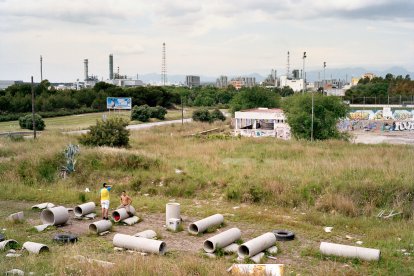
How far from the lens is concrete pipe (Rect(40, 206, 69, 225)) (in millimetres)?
12701

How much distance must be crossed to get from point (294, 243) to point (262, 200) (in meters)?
4.63

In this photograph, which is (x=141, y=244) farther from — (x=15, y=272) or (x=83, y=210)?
(x=83, y=210)

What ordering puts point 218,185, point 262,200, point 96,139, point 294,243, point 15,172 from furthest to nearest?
point 96,139 → point 15,172 → point 218,185 → point 262,200 → point 294,243

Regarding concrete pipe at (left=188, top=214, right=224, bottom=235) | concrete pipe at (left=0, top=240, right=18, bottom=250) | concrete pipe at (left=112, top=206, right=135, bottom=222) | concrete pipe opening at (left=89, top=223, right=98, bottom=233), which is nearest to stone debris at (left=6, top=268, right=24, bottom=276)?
concrete pipe at (left=0, top=240, right=18, bottom=250)

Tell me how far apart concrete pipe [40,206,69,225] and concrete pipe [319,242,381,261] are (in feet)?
23.5

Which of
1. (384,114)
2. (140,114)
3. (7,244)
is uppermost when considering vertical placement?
(140,114)

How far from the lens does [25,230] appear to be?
12.4m

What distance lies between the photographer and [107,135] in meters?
27.1

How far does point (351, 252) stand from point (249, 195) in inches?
256

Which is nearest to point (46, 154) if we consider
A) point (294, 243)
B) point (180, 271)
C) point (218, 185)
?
point (218, 185)

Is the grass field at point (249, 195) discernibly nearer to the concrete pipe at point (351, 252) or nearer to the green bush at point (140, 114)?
the concrete pipe at point (351, 252)

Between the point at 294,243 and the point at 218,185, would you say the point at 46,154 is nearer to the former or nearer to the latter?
the point at 218,185

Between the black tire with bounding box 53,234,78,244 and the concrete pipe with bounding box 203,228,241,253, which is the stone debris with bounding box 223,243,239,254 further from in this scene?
the black tire with bounding box 53,234,78,244

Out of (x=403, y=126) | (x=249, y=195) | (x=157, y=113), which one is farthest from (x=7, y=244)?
(x=403, y=126)
